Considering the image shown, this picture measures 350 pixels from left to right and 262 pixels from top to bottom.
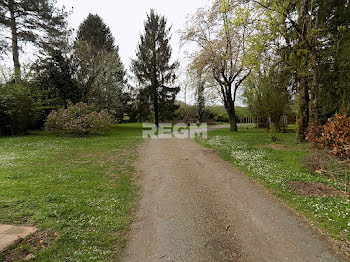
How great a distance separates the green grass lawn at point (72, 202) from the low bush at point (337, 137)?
695 cm

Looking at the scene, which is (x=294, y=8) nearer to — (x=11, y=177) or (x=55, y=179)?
(x=55, y=179)

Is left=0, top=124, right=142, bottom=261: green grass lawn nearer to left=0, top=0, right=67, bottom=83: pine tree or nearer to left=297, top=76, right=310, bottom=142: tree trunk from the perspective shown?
left=297, top=76, right=310, bottom=142: tree trunk

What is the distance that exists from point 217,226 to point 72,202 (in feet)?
10.8

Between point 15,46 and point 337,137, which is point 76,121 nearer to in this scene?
point 15,46

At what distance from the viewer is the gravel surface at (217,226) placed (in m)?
2.80

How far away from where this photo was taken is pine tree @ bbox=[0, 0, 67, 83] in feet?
50.8

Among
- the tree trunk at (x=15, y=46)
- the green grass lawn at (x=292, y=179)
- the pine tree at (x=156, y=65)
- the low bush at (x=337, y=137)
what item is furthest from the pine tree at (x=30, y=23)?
the low bush at (x=337, y=137)

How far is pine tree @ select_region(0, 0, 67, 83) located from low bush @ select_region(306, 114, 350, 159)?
2222 centimetres

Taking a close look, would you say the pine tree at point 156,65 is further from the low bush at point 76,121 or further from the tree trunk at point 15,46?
the tree trunk at point 15,46

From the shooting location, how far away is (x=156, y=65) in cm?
2438

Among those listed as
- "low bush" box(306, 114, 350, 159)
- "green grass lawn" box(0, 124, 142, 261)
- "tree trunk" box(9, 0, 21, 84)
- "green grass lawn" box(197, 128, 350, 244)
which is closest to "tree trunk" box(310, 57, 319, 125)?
"low bush" box(306, 114, 350, 159)

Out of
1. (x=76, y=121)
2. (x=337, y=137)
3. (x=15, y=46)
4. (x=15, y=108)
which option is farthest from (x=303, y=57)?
(x=15, y=46)

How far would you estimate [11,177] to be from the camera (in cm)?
565

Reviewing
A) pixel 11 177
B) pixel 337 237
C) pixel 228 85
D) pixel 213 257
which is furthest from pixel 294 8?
pixel 11 177
